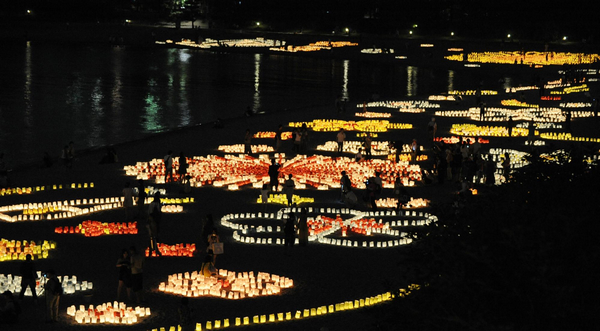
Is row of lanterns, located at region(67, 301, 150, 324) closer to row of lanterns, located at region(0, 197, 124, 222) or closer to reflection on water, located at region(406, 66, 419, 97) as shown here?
row of lanterns, located at region(0, 197, 124, 222)

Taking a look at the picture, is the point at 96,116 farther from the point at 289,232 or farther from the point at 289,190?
the point at 289,232

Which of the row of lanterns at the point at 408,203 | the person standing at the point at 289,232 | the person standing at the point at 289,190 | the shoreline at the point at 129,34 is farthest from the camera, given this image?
the shoreline at the point at 129,34

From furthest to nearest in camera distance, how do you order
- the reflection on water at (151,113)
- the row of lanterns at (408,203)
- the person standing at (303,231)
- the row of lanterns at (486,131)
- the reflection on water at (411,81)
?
the reflection on water at (411,81)
the reflection on water at (151,113)
the row of lanterns at (486,131)
the row of lanterns at (408,203)
the person standing at (303,231)

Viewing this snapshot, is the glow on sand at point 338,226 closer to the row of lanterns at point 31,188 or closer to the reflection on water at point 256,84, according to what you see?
the row of lanterns at point 31,188

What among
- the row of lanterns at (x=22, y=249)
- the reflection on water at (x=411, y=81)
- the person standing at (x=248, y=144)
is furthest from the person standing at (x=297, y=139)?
the reflection on water at (x=411, y=81)

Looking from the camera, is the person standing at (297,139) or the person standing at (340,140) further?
the person standing at (340,140)

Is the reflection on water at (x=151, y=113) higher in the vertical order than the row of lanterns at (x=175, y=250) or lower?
lower

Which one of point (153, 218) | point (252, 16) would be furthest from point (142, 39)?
point (153, 218)
